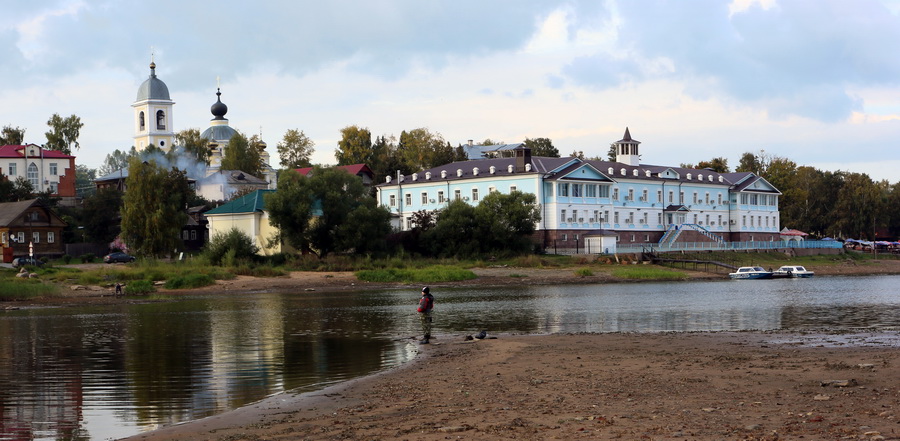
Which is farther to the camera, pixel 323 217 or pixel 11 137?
pixel 11 137

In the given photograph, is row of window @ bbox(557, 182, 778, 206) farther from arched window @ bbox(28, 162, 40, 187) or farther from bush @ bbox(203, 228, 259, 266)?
arched window @ bbox(28, 162, 40, 187)

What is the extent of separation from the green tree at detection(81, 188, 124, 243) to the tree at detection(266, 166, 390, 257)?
1066 inches

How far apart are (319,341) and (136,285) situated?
114ft

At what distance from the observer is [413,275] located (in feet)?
244

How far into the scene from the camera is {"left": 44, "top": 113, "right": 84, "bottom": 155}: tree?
145750 millimetres

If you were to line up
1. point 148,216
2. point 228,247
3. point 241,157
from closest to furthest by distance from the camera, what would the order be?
point 228,247
point 148,216
point 241,157

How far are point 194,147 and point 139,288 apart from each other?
85.8 m

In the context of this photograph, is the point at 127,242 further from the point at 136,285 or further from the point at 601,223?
the point at 601,223

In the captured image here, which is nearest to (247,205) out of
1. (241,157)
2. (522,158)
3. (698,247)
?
(522,158)

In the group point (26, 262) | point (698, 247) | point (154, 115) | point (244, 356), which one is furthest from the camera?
point (154, 115)

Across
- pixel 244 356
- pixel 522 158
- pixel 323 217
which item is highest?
pixel 522 158

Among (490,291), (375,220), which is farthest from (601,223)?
(490,291)

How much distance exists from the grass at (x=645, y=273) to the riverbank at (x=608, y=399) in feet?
177

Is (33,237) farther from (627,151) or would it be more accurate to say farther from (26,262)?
(627,151)
